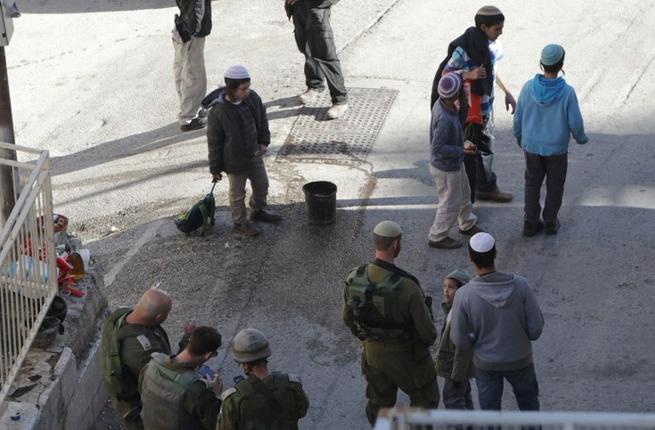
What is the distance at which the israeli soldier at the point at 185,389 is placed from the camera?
596cm

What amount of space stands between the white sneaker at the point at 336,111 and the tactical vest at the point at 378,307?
205 inches

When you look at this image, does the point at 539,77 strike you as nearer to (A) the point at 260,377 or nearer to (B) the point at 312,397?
(B) the point at 312,397

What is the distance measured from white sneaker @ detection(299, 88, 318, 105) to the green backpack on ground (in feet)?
8.96

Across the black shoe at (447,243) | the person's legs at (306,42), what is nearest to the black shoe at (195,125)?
the person's legs at (306,42)

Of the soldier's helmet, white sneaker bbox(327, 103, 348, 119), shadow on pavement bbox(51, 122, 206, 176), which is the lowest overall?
shadow on pavement bbox(51, 122, 206, 176)

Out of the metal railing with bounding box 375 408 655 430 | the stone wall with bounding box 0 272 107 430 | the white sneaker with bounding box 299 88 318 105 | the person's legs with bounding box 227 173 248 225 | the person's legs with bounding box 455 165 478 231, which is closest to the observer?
the metal railing with bounding box 375 408 655 430

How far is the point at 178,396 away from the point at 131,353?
0.62 metres

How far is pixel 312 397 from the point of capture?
7.60 metres

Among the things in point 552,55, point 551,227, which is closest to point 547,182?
point 551,227

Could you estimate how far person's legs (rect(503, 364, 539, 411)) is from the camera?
6.44 metres

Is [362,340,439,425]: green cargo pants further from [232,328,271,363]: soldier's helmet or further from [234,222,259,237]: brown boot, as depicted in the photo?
[234,222,259,237]: brown boot

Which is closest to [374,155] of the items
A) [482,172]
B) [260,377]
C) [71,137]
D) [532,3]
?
[482,172]

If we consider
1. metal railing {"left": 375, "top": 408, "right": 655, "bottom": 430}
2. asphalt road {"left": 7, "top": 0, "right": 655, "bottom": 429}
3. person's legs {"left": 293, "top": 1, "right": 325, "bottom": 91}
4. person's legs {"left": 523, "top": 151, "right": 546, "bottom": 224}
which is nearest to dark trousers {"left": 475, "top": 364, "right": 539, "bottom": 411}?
asphalt road {"left": 7, "top": 0, "right": 655, "bottom": 429}

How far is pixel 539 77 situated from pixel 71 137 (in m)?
5.41
